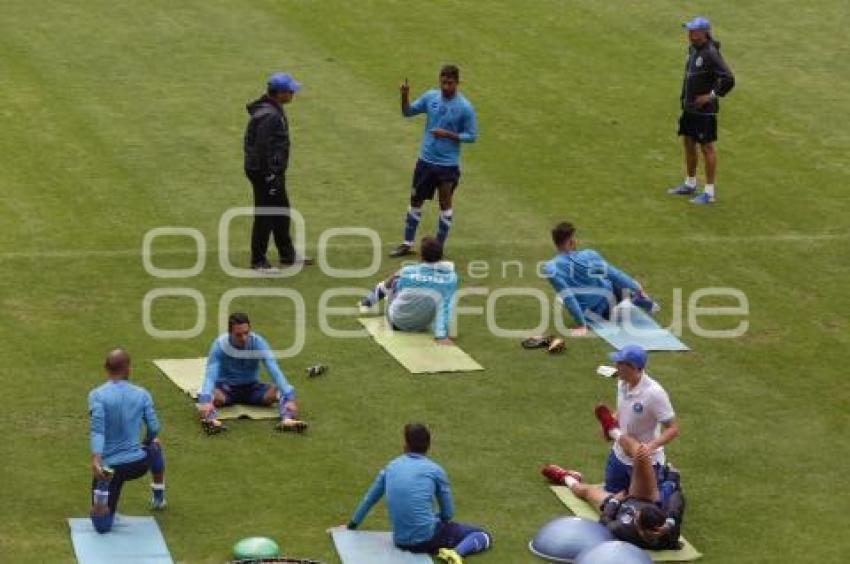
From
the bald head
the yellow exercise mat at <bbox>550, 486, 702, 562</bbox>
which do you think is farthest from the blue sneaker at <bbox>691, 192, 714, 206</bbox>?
the bald head

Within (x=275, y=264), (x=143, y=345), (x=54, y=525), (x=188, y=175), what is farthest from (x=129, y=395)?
(x=188, y=175)

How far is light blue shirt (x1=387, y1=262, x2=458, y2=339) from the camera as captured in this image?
22.5 metres

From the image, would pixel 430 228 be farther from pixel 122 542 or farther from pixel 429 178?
pixel 122 542

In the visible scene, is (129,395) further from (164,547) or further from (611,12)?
(611,12)

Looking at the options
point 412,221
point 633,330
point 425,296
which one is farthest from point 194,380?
point 633,330

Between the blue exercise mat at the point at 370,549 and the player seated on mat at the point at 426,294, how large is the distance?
17.1 ft

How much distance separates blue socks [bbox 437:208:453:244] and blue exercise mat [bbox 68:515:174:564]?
337 inches

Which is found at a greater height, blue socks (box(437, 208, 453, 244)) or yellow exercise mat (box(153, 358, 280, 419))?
blue socks (box(437, 208, 453, 244))

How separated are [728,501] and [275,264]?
27.0 ft

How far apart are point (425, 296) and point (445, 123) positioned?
11.3ft

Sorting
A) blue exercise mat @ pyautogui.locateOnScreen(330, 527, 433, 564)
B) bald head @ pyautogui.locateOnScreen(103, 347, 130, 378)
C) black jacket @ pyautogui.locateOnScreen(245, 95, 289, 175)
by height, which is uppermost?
black jacket @ pyautogui.locateOnScreen(245, 95, 289, 175)

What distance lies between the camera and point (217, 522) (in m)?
17.9

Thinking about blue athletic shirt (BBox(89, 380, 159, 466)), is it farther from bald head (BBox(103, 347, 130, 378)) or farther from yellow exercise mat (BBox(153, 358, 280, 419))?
yellow exercise mat (BBox(153, 358, 280, 419))

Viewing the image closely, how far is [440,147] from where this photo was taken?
25266mm
